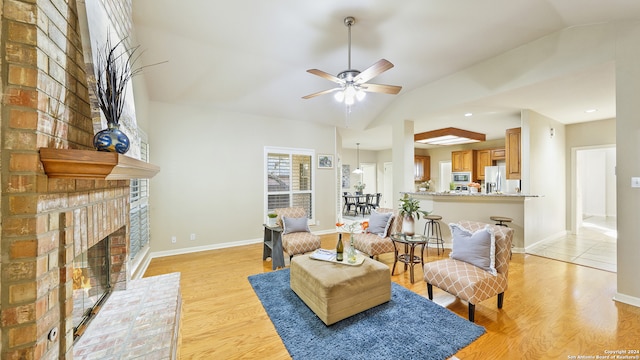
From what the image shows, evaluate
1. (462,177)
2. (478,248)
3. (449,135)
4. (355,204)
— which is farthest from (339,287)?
(462,177)

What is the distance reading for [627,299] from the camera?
8.32 feet

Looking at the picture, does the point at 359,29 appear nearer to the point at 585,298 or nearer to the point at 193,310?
the point at 193,310

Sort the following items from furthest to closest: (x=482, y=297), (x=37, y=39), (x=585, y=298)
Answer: (x=585, y=298), (x=482, y=297), (x=37, y=39)

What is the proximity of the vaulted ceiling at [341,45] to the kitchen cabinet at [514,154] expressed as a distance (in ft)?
1.26

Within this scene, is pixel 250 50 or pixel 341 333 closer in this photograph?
pixel 341 333

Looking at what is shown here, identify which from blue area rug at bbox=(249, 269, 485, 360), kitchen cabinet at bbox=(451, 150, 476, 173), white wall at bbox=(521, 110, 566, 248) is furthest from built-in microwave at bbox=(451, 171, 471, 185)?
blue area rug at bbox=(249, 269, 485, 360)

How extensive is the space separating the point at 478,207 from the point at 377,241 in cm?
229

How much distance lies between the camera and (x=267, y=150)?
5.12 metres

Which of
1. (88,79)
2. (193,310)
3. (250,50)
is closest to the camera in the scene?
(88,79)

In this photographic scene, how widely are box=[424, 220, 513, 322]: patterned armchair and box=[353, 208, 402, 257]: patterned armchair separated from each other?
0.98 m

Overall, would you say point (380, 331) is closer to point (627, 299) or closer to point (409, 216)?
point (409, 216)

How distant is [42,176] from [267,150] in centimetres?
424

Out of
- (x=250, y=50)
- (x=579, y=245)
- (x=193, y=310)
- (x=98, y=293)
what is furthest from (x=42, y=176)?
(x=579, y=245)

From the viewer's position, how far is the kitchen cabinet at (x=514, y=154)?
15.8ft
